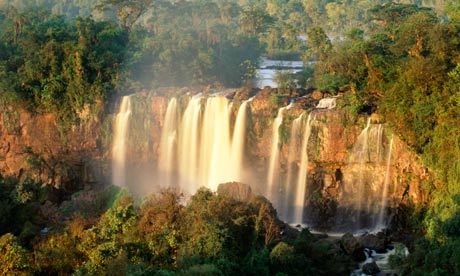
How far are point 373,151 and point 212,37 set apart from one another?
15.7m

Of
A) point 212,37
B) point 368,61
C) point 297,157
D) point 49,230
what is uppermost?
point 212,37

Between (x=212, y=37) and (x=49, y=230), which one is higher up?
(x=212, y=37)

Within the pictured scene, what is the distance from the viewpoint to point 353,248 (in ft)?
66.6

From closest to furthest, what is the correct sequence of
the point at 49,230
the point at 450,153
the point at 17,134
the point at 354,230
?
the point at 49,230 → the point at 450,153 → the point at 354,230 → the point at 17,134

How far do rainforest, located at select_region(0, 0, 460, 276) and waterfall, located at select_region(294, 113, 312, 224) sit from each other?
0.07 meters

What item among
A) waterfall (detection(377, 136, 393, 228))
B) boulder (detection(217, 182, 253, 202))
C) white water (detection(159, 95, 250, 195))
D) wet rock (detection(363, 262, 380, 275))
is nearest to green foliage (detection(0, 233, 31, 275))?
boulder (detection(217, 182, 253, 202))

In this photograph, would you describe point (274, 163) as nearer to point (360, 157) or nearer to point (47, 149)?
point (360, 157)

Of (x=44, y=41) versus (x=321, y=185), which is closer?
(x=321, y=185)

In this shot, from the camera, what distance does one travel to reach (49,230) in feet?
65.3

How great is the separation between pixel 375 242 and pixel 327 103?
616 cm

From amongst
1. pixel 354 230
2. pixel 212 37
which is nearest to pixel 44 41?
pixel 212 37

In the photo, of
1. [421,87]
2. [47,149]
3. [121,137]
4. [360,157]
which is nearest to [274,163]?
[360,157]

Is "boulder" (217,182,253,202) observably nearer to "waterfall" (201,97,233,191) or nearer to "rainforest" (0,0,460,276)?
"rainforest" (0,0,460,276)

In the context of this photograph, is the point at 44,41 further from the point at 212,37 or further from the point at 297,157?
the point at 297,157
